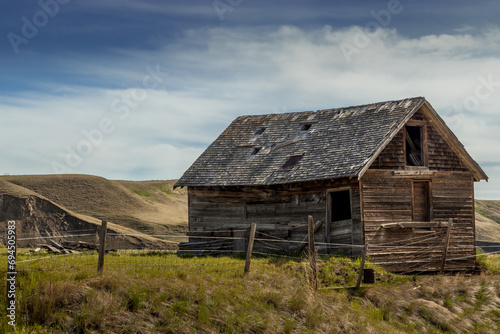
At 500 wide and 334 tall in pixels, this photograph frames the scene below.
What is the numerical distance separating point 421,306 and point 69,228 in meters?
28.0

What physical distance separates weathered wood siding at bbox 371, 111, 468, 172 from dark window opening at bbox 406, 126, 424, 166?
0.36 metres

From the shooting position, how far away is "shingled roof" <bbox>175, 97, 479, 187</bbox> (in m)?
19.9

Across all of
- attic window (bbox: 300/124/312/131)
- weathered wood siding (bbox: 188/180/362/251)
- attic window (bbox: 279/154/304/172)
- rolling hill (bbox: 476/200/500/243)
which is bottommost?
rolling hill (bbox: 476/200/500/243)

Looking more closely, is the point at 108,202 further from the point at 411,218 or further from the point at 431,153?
the point at 411,218

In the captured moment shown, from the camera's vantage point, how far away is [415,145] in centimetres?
2230

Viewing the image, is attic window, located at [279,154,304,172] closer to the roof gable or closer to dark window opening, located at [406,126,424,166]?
the roof gable

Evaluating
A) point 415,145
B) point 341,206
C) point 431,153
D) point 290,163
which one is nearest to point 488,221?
→ point 341,206

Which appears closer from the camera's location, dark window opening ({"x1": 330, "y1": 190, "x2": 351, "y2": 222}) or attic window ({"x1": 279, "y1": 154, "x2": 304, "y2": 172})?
attic window ({"x1": 279, "y1": 154, "x2": 304, "y2": 172})

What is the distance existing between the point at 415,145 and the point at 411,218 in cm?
365

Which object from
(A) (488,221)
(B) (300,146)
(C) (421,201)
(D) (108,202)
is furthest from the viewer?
(A) (488,221)

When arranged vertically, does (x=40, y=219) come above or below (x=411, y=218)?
below

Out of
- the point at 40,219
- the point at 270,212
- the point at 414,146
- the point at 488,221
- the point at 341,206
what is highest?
the point at 414,146

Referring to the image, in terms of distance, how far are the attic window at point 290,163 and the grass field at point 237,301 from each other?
528 cm

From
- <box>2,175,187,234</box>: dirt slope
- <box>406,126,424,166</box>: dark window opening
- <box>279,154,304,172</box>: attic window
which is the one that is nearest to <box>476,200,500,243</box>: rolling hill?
<box>2,175,187,234</box>: dirt slope
